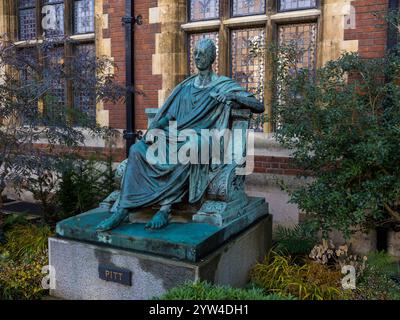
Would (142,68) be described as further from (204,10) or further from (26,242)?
(26,242)

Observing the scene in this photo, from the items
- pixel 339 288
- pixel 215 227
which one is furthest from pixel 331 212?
pixel 215 227

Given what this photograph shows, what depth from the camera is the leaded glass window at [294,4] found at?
5.51 meters

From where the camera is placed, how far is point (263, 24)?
19.0ft

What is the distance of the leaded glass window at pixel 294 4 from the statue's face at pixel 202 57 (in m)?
2.23

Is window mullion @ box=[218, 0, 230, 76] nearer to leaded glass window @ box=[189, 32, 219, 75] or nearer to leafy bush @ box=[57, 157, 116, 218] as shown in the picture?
leaded glass window @ box=[189, 32, 219, 75]

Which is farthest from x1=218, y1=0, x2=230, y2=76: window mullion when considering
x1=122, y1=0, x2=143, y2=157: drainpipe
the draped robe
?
the draped robe

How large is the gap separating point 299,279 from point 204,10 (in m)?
4.30

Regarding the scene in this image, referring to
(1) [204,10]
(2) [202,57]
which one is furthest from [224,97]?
(1) [204,10]

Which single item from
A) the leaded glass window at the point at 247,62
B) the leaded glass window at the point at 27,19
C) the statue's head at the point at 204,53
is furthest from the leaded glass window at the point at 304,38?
the leaded glass window at the point at 27,19

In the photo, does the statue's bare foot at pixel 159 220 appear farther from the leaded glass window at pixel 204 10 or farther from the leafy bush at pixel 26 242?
the leaded glass window at pixel 204 10

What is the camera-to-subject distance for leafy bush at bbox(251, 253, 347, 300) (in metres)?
3.50

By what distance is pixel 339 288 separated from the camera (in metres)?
3.58

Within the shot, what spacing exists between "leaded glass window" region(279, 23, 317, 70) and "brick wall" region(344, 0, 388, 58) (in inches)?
21.8
